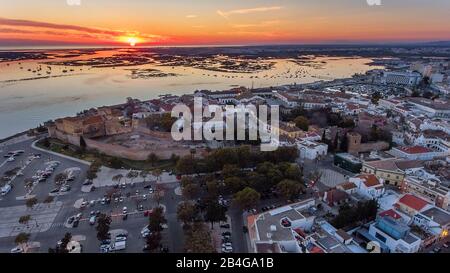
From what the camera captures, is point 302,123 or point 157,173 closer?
point 157,173

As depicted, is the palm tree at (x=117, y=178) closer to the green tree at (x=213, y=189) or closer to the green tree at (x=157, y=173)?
the green tree at (x=157, y=173)

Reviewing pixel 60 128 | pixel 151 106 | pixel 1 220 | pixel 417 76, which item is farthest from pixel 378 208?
pixel 417 76

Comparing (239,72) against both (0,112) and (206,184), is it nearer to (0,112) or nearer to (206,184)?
(0,112)

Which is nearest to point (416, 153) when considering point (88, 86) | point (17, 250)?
point (17, 250)

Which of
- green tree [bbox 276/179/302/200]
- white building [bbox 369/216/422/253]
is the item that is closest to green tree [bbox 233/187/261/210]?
green tree [bbox 276/179/302/200]

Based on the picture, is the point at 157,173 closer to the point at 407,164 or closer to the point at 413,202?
the point at 413,202

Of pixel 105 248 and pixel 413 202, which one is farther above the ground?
pixel 413 202
